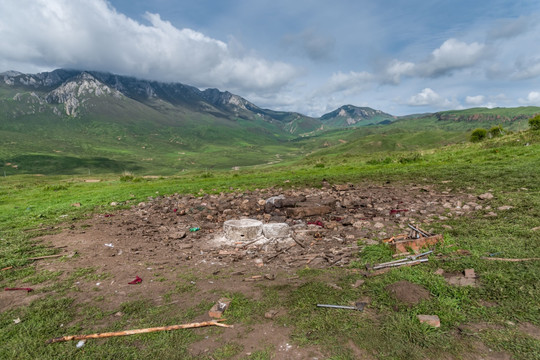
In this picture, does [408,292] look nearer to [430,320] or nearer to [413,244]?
[430,320]

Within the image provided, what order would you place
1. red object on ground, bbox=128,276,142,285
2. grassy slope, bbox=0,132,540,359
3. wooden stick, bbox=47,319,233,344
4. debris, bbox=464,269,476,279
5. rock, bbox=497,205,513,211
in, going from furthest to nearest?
rock, bbox=497,205,513,211 → red object on ground, bbox=128,276,142,285 → debris, bbox=464,269,476,279 → wooden stick, bbox=47,319,233,344 → grassy slope, bbox=0,132,540,359

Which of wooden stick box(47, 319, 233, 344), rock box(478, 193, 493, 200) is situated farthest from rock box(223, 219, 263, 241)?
rock box(478, 193, 493, 200)

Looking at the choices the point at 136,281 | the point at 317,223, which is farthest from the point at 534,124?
the point at 136,281

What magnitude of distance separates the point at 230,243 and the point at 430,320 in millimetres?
7045

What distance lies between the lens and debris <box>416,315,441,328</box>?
4.75m

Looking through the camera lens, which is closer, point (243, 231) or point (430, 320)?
point (430, 320)

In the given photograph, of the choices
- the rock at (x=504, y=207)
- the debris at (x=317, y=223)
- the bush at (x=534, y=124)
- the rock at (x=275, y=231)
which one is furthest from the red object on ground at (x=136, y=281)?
the bush at (x=534, y=124)

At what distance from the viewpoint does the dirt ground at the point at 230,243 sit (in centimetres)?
656

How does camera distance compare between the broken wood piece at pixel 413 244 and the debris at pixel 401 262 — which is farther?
the broken wood piece at pixel 413 244

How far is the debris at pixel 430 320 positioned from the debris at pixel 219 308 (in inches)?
151

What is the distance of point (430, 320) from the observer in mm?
4824

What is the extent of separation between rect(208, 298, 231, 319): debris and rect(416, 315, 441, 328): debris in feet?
12.6

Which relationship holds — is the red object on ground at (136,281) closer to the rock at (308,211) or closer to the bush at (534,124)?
the rock at (308,211)

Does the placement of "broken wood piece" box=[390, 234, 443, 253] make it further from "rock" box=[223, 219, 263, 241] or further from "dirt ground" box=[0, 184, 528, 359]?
"rock" box=[223, 219, 263, 241]
